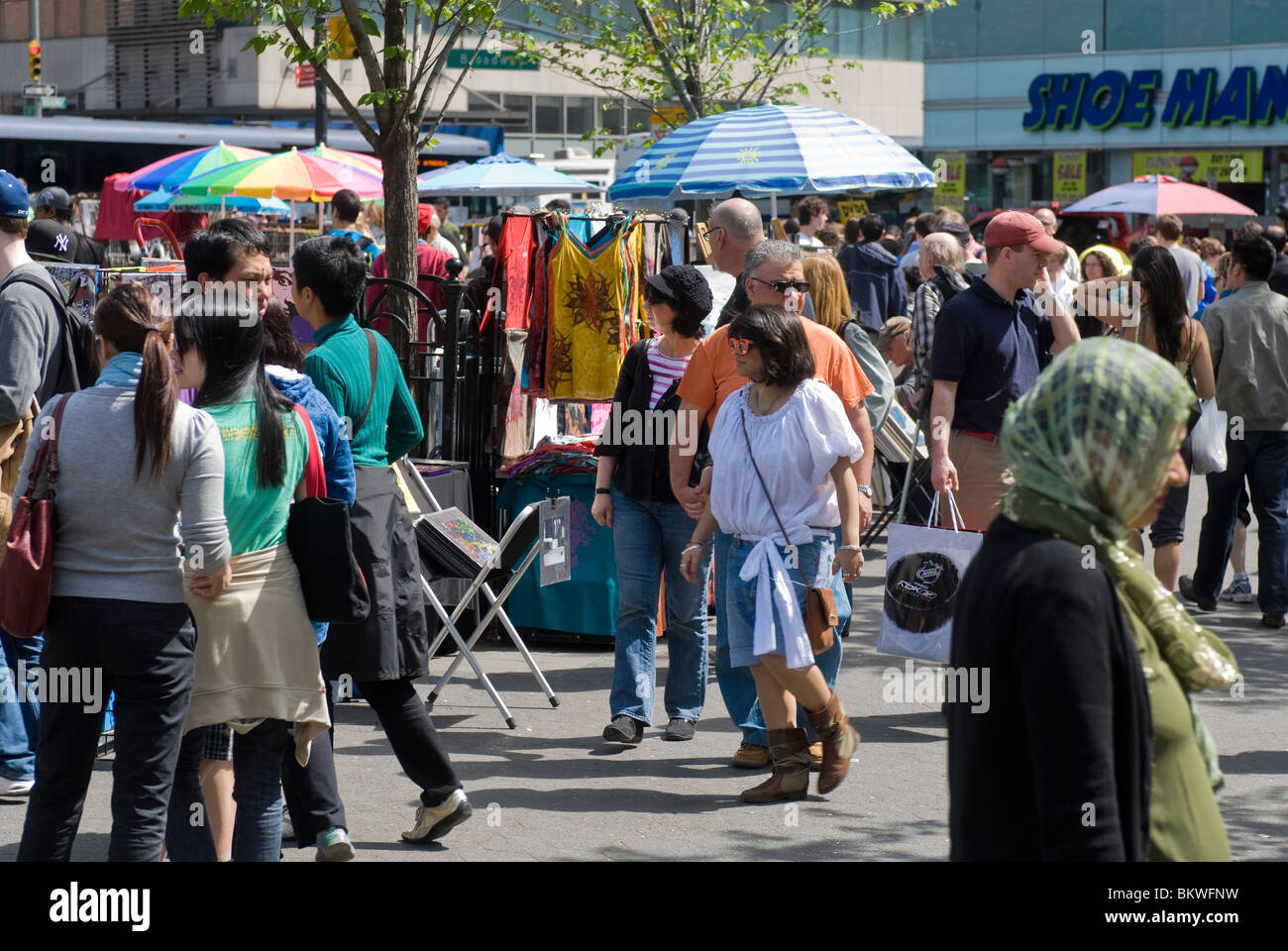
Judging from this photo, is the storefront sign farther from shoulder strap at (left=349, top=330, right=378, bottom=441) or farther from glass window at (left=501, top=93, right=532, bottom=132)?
shoulder strap at (left=349, top=330, right=378, bottom=441)

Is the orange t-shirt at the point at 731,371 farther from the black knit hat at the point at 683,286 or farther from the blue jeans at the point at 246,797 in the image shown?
the blue jeans at the point at 246,797

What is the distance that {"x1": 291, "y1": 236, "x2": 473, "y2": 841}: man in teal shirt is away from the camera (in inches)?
193

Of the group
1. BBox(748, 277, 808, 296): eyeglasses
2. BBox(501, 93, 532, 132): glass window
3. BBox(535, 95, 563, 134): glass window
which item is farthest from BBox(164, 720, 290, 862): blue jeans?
BBox(535, 95, 563, 134): glass window

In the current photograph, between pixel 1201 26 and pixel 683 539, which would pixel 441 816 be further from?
pixel 1201 26

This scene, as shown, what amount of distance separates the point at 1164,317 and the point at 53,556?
5520 mm

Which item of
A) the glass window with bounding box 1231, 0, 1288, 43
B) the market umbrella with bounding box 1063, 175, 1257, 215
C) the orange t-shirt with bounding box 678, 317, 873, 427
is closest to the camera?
the orange t-shirt with bounding box 678, 317, 873, 427

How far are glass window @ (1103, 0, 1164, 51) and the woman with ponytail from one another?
35261 millimetres

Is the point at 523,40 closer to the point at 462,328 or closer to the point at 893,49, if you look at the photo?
the point at 462,328

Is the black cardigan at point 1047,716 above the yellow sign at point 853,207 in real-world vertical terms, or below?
below

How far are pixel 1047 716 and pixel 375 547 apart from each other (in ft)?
9.65

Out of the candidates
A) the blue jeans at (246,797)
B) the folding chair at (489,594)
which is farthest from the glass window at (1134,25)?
the blue jeans at (246,797)

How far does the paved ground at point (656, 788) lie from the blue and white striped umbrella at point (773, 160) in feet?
10.3

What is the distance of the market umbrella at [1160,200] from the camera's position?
16.7m
